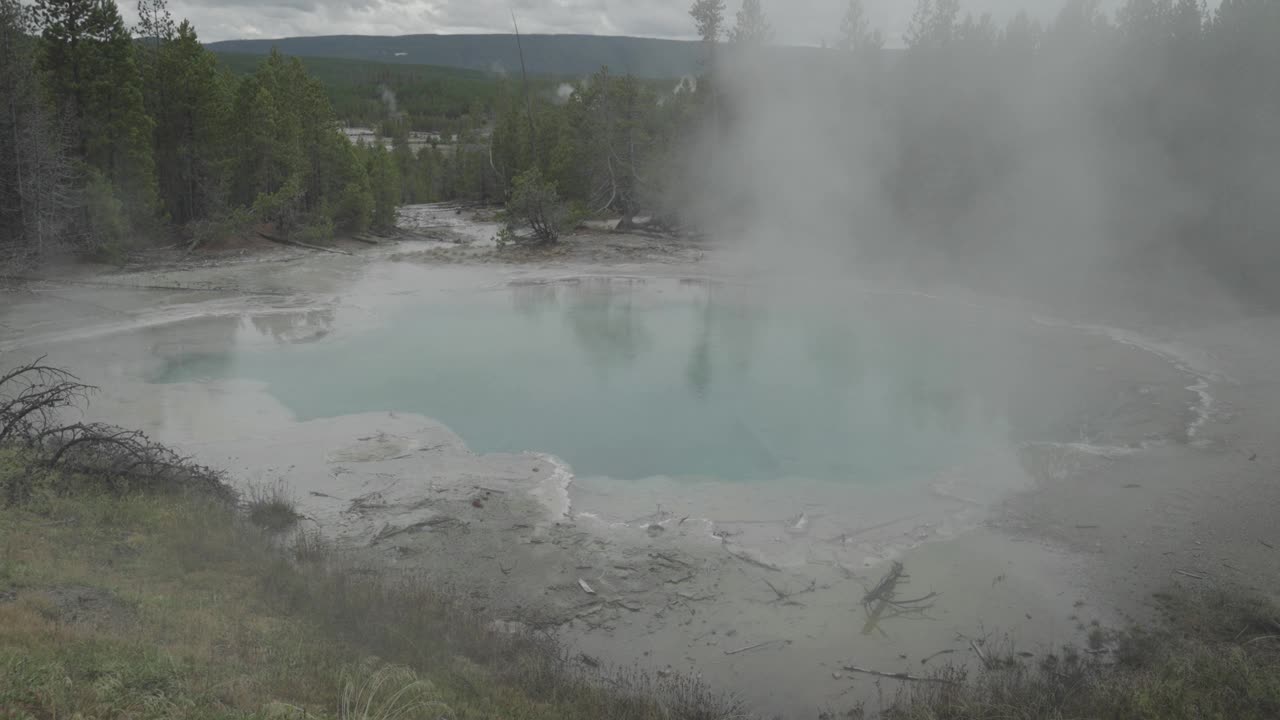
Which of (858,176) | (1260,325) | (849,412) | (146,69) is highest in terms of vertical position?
(146,69)

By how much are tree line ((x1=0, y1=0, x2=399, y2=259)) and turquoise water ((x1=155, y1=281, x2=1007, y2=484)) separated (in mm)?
6316

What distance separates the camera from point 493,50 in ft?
525

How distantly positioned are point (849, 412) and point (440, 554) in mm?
5379

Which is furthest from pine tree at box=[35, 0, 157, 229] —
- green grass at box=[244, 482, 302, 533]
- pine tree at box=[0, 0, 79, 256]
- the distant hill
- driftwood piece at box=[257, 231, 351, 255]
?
the distant hill

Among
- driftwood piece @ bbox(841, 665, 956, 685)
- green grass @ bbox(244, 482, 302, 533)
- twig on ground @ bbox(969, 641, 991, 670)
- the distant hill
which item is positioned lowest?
driftwood piece @ bbox(841, 665, 956, 685)

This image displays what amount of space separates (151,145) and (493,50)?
153514 mm

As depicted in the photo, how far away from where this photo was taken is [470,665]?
416cm

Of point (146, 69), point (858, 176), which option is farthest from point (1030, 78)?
point (146, 69)

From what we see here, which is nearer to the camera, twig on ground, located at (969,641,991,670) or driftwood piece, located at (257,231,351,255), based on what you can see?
twig on ground, located at (969,641,991,670)

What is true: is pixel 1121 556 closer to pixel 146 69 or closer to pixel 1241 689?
pixel 1241 689

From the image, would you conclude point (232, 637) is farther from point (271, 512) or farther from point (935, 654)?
point (935, 654)

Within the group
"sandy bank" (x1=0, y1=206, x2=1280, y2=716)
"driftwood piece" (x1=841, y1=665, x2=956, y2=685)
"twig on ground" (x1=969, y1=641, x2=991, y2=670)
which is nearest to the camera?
"driftwood piece" (x1=841, y1=665, x2=956, y2=685)

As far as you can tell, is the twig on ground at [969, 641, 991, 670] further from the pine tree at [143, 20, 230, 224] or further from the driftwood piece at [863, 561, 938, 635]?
the pine tree at [143, 20, 230, 224]

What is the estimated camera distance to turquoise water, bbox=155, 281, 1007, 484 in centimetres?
795
